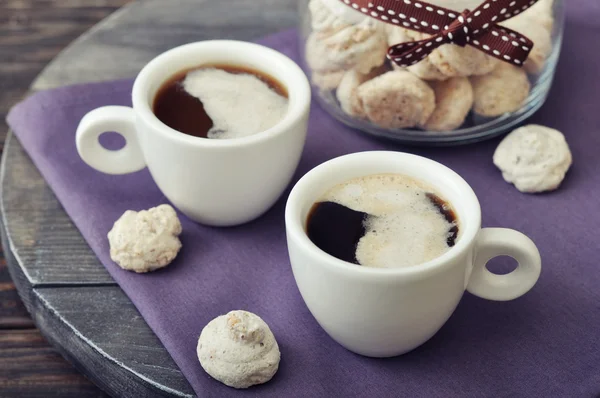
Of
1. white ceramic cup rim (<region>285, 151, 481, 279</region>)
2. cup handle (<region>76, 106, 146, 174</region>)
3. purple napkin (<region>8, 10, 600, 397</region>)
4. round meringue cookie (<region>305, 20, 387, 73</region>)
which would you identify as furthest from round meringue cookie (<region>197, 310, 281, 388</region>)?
round meringue cookie (<region>305, 20, 387, 73</region>)

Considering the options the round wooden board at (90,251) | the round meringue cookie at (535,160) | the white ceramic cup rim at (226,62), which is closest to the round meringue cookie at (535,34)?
the round meringue cookie at (535,160)

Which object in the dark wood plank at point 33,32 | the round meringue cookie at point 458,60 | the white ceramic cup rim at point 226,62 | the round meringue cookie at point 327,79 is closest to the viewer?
the white ceramic cup rim at point 226,62

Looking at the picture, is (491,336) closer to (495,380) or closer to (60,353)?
(495,380)

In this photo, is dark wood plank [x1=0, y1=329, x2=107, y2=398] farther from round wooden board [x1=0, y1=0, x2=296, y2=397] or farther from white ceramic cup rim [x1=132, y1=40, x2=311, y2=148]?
white ceramic cup rim [x1=132, y1=40, x2=311, y2=148]

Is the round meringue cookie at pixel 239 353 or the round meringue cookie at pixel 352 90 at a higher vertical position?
the round meringue cookie at pixel 352 90

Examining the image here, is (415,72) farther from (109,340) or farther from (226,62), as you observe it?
(109,340)

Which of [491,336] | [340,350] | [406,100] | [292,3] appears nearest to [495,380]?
[491,336]

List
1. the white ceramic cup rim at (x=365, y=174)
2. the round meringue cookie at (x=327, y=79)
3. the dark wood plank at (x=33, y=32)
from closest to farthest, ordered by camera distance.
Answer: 1. the white ceramic cup rim at (x=365, y=174)
2. the round meringue cookie at (x=327, y=79)
3. the dark wood plank at (x=33, y=32)

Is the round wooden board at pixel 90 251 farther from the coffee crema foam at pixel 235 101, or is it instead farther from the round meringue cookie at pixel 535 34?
the round meringue cookie at pixel 535 34
